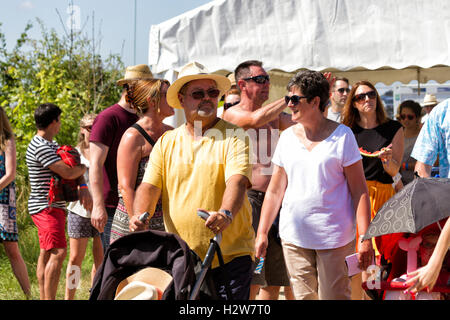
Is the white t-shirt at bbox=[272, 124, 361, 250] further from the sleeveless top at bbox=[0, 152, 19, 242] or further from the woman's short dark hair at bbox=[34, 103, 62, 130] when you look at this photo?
the sleeveless top at bbox=[0, 152, 19, 242]

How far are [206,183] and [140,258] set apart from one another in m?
0.62

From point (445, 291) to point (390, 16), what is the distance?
4372 mm

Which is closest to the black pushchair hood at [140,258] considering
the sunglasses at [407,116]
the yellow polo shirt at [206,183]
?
the yellow polo shirt at [206,183]

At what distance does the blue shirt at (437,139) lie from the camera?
13.3 feet

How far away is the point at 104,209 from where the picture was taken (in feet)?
Answer: 14.2

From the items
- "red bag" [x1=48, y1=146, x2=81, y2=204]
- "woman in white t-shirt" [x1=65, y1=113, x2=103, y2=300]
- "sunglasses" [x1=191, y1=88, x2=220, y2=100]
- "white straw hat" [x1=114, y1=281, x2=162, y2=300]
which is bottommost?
"woman in white t-shirt" [x1=65, y1=113, x2=103, y2=300]

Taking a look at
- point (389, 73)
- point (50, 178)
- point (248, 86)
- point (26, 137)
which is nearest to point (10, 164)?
point (50, 178)

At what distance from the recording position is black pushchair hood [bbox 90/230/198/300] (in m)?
2.76

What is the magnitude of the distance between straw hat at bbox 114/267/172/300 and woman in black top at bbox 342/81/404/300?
2.71 m

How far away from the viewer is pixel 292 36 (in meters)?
6.86

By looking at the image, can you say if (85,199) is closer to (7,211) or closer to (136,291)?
(7,211)

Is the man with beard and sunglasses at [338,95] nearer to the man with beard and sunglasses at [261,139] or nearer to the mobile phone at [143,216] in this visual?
the man with beard and sunglasses at [261,139]

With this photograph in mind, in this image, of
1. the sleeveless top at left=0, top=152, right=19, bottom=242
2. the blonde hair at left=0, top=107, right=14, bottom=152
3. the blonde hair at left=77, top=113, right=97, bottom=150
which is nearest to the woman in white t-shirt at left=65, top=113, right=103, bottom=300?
the sleeveless top at left=0, top=152, right=19, bottom=242

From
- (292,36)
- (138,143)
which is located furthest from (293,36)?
(138,143)
